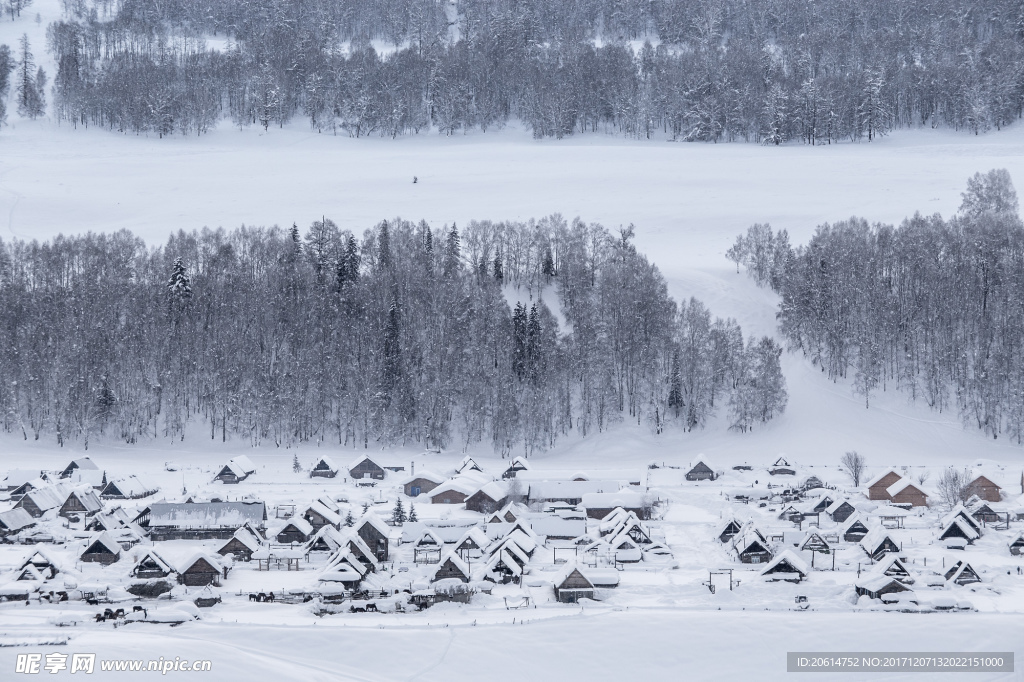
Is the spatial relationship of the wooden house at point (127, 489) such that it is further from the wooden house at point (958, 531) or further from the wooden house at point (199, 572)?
the wooden house at point (958, 531)

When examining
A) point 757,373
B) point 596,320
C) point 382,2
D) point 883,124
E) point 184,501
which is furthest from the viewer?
point 382,2

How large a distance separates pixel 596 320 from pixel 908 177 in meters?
42.5

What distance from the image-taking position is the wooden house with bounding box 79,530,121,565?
39688 millimetres

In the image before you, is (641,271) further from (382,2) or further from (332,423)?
(382,2)

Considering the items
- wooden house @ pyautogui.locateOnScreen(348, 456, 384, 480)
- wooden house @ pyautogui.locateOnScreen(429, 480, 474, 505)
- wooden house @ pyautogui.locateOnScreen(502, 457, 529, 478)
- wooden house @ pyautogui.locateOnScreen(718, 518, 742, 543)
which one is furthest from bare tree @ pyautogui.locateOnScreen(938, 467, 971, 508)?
wooden house @ pyautogui.locateOnScreen(348, 456, 384, 480)

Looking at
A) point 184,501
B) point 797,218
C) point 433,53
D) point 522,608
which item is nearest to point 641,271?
point 797,218

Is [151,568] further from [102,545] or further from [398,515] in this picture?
[398,515]

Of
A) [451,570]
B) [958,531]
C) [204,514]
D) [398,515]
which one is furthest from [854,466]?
[204,514]

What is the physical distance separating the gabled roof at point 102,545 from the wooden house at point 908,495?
34221mm

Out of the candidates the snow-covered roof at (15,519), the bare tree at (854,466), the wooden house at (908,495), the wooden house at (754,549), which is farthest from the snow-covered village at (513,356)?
the bare tree at (854,466)

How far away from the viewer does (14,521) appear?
44594 millimetres

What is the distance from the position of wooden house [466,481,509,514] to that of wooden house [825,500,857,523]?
48.8 feet

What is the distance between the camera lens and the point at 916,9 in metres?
150

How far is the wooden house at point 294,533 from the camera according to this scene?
142ft
